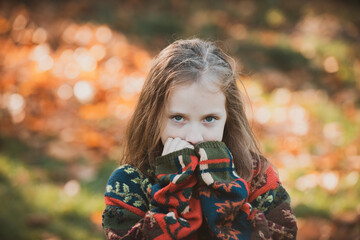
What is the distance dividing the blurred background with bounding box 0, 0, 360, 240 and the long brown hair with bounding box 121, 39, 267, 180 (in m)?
1.48

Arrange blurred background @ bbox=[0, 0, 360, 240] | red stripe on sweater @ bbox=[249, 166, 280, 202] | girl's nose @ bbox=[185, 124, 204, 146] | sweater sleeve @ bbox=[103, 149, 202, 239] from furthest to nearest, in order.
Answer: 1. blurred background @ bbox=[0, 0, 360, 240]
2. red stripe on sweater @ bbox=[249, 166, 280, 202]
3. girl's nose @ bbox=[185, 124, 204, 146]
4. sweater sleeve @ bbox=[103, 149, 202, 239]

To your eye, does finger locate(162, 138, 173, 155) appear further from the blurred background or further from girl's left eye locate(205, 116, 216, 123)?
the blurred background

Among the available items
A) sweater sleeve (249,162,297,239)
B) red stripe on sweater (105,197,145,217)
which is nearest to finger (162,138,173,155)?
red stripe on sweater (105,197,145,217)

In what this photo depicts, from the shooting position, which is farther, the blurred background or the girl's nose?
the blurred background

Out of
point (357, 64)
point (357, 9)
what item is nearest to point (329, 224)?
point (357, 64)

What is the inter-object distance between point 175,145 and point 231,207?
360 millimetres

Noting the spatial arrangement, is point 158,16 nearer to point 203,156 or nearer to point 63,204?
point 63,204

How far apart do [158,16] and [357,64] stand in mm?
3199

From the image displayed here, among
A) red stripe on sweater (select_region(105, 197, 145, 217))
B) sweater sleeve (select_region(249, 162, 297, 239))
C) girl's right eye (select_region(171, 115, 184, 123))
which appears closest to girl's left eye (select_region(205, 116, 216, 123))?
girl's right eye (select_region(171, 115, 184, 123))

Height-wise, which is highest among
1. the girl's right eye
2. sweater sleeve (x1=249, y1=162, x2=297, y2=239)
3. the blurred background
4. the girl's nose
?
the blurred background

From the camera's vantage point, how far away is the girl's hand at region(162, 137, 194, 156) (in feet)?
6.16

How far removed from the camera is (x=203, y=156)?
6.10 ft

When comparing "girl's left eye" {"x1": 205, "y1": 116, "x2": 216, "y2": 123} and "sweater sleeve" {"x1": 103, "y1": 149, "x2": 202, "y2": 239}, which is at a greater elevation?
"girl's left eye" {"x1": 205, "y1": 116, "x2": 216, "y2": 123}

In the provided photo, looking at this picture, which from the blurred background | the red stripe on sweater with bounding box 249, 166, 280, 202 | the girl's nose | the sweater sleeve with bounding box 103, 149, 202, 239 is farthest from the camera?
the blurred background
